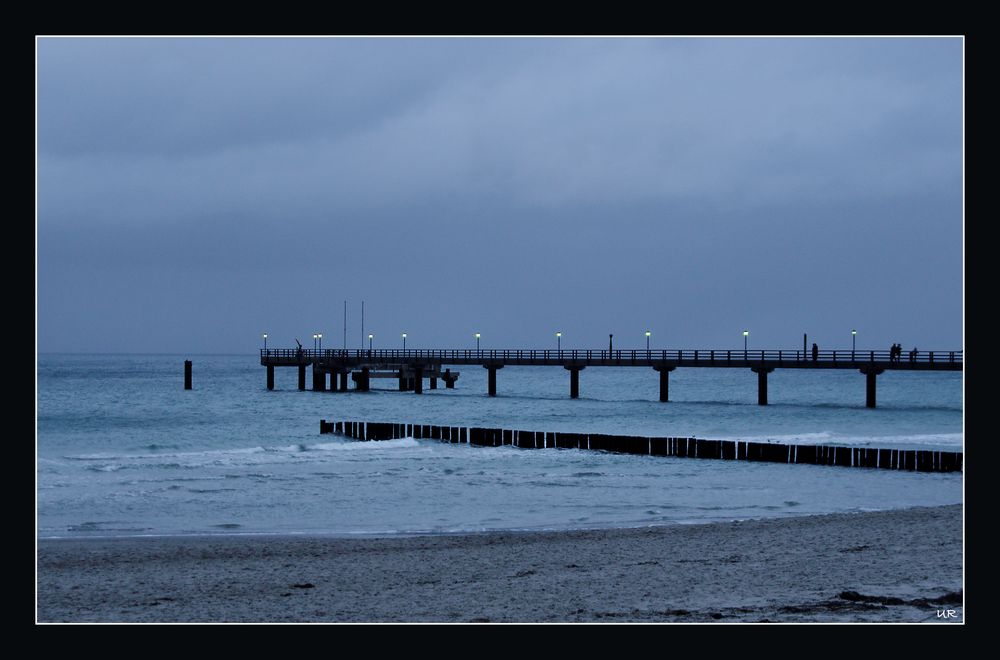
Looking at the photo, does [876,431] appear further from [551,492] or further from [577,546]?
[577,546]

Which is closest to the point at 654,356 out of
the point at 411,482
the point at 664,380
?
the point at 664,380

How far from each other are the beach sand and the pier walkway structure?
44400 millimetres

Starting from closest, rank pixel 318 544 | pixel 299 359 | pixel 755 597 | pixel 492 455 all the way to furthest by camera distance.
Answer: pixel 755 597 → pixel 318 544 → pixel 492 455 → pixel 299 359

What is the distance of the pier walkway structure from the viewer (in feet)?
193

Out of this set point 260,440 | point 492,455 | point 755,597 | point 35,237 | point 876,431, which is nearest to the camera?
point 35,237

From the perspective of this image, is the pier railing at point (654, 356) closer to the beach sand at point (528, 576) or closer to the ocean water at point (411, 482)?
the ocean water at point (411, 482)

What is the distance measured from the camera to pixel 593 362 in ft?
213

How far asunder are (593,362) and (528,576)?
5285 centimetres

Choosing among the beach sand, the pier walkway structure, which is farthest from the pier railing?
the beach sand

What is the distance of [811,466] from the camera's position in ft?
94.2

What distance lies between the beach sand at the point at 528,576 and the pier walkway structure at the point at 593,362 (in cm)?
4440

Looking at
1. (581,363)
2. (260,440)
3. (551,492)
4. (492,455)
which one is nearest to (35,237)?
(551,492)

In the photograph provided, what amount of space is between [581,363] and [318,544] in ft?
168

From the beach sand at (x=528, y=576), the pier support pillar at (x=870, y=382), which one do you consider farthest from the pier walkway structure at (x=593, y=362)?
the beach sand at (x=528, y=576)
